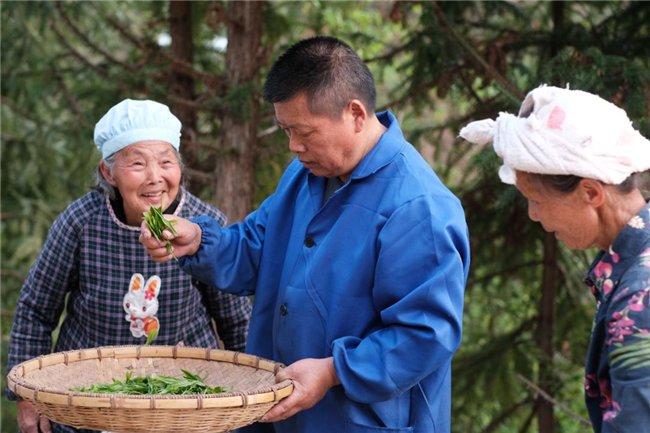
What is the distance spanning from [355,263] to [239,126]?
2.57m

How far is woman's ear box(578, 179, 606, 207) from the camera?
2371 millimetres

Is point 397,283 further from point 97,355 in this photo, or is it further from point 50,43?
point 50,43

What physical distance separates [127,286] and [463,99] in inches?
109

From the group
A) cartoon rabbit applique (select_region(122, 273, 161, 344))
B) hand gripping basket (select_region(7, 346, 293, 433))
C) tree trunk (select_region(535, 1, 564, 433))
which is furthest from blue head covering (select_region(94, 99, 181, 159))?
tree trunk (select_region(535, 1, 564, 433))

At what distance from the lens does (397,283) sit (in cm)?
292

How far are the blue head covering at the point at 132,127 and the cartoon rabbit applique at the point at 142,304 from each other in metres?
0.48

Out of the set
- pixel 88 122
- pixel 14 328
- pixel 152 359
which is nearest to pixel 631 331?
pixel 152 359

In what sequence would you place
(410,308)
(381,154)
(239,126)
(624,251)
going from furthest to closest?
(239,126)
(381,154)
(410,308)
(624,251)

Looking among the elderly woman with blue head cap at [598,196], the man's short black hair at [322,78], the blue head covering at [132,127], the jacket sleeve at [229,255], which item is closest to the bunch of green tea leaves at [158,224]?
the jacket sleeve at [229,255]

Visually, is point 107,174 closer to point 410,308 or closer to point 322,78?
point 322,78

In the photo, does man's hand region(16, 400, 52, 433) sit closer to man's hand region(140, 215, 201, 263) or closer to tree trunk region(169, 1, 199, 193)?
man's hand region(140, 215, 201, 263)

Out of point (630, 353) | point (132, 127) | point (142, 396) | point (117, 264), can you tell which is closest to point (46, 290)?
point (117, 264)

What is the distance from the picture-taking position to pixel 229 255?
3400mm

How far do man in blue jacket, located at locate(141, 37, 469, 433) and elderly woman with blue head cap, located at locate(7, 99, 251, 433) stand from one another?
36cm
